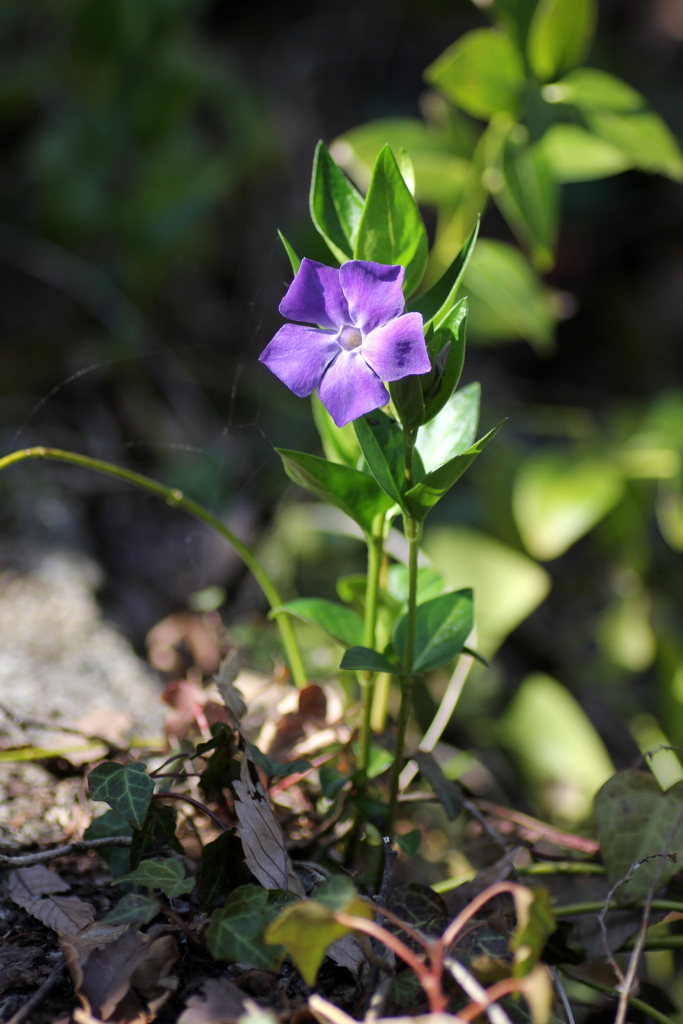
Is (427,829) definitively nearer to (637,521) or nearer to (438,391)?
(438,391)

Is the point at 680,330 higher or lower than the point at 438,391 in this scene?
lower

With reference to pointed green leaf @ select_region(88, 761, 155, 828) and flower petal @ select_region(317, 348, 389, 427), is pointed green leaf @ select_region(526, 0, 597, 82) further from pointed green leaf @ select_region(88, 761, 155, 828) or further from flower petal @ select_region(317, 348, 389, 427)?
pointed green leaf @ select_region(88, 761, 155, 828)

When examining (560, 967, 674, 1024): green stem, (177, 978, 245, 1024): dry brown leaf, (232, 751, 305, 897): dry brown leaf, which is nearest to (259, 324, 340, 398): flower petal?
(232, 751, 305, 897): dry brown leaf

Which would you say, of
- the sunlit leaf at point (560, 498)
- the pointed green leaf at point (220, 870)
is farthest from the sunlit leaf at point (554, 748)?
the pointed green leaf at point (220, 870)

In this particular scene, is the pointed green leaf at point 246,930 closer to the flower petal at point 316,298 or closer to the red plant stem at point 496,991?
the red plant stem at point 496,991

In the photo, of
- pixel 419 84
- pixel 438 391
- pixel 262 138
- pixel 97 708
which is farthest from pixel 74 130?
pixel 438 391

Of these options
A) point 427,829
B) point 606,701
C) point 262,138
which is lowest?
point 606,701

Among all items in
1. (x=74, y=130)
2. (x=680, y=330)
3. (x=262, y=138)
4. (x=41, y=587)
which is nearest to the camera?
(x=41, y=587)
